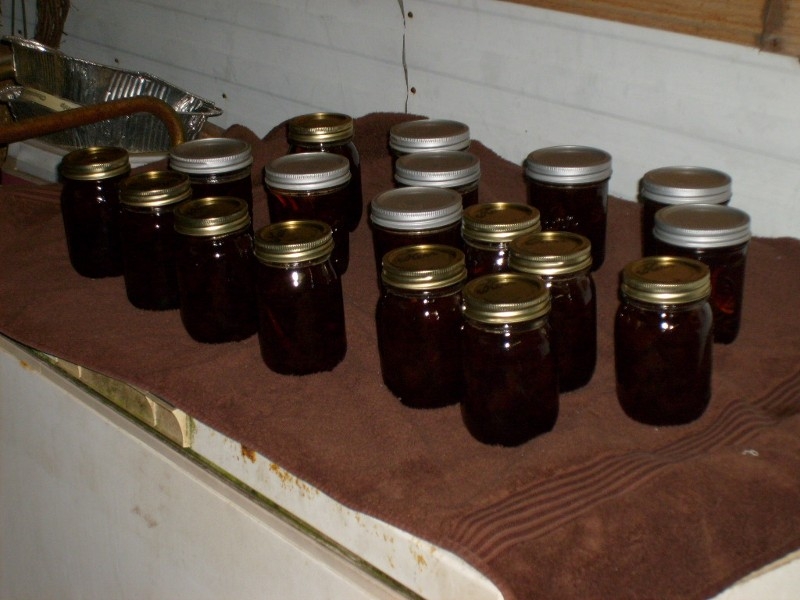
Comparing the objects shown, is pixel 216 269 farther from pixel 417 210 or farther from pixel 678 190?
pixel 678 190

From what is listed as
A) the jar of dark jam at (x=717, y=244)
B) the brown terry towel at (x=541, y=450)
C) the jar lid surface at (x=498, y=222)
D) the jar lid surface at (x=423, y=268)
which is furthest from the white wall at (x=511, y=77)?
the jar lid surface at (x=423, y=268)

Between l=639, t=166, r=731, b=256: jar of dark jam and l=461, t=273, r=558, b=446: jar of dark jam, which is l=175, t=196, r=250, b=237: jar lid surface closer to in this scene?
l=461, t=273, r=558, b=446: jar of dark jam

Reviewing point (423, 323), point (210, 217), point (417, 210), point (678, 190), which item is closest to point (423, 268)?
point (423, 323)

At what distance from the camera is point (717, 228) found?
936 millimetres

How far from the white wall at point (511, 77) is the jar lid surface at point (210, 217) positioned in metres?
0.65

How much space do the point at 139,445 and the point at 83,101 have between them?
3.62 feet

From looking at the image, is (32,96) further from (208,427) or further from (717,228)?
(717,228)

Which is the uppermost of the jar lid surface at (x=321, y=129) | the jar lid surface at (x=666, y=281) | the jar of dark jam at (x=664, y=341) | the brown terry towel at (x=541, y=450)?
the jar lid surface at (x=321, y=129)

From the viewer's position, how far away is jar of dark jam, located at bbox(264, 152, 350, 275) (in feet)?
3.58

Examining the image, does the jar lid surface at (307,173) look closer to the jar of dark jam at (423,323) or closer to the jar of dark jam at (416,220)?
the jar of dark jam at (416,220)

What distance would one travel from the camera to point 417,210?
3.26 feet

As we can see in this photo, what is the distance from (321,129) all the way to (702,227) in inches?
20.2

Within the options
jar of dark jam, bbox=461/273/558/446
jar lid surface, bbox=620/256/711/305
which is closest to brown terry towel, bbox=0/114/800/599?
jar of dark jam, bbox=461/273/558/446

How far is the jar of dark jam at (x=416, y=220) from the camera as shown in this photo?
0.99 m
